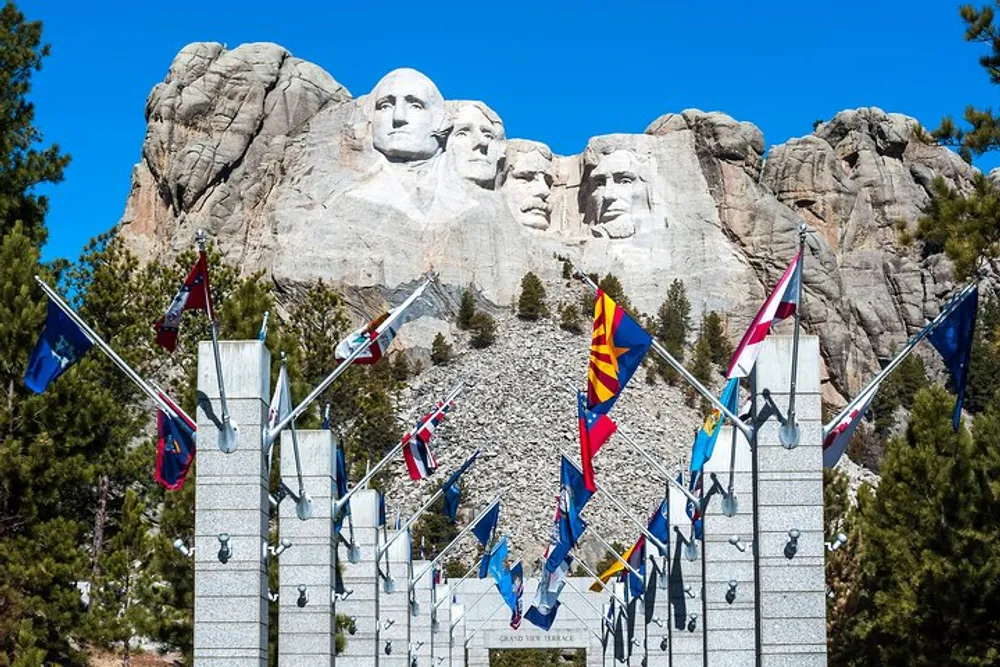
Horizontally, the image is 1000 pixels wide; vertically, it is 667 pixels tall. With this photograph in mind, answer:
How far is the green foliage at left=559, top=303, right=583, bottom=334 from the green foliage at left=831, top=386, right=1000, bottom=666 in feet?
194

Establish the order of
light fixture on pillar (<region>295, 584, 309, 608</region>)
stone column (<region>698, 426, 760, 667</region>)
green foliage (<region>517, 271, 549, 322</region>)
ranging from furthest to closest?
green foliage (<region>517, 271, 549, 322</region>)
stone column (<region>698, 426, 760, 667</region>)
light fixture on pillar (<region>295, 584, 309, 608</region>)

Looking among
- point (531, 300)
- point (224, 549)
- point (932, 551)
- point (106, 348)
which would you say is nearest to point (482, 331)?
point (531, 300)

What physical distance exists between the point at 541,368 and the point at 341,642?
212 feet

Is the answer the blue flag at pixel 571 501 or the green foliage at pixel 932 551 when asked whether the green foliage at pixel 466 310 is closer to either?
the green foliage at pixel 932 551

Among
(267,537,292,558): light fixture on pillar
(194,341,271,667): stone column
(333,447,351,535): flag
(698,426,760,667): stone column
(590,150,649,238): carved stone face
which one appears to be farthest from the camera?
(590,150,649,238): carved stone face

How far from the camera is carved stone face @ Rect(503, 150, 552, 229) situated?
107938 millimetres

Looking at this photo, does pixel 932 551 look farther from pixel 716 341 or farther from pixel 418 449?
pixel 716 341

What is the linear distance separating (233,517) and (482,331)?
76.7 m

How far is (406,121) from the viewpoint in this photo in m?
102

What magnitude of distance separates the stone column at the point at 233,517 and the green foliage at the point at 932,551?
1611cm

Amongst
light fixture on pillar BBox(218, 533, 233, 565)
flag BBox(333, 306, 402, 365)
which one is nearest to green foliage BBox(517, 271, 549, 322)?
flag BBox(333, 306, 402, 365)

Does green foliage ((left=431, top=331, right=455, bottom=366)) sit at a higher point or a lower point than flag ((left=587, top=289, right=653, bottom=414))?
higher

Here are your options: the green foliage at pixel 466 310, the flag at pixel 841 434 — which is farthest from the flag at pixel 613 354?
the green foliage at pixel 466 310

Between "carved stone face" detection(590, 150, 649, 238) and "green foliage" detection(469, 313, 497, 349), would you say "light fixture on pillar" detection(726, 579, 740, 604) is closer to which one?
"green foliage" detection(469, 313, 497, 349)
